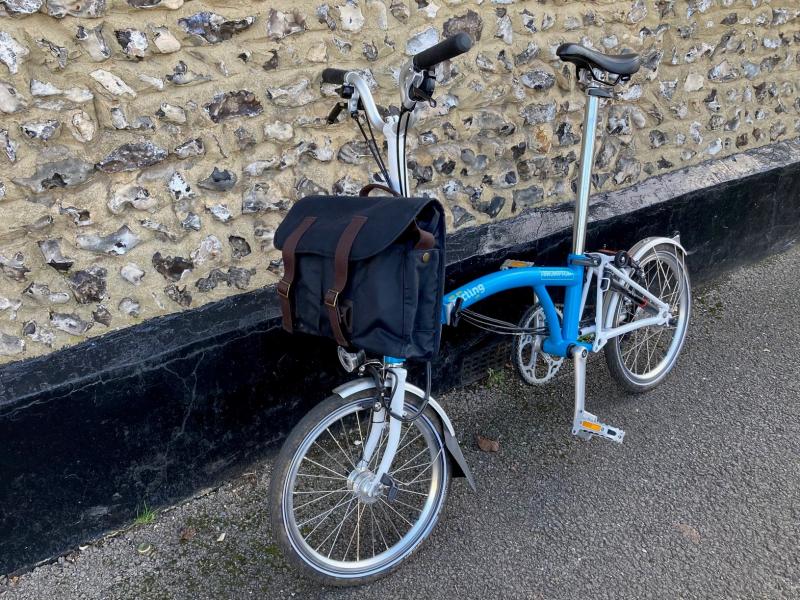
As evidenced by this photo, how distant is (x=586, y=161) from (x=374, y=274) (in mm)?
1300

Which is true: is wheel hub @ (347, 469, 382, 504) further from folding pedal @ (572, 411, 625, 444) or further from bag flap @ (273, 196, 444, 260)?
folding pedal @ (572, 411, 625, 444)

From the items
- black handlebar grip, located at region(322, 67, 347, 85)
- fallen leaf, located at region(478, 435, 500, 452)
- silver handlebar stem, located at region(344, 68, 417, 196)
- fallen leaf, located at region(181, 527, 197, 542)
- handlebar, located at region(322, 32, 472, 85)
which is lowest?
fallen leaf, located at region(478, 435, 500, 452)

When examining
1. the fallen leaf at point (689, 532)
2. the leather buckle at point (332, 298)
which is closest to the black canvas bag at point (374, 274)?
the leather buckle at point (332, 298)

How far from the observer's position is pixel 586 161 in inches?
108

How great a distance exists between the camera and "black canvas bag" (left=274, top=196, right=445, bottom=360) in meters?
1.87

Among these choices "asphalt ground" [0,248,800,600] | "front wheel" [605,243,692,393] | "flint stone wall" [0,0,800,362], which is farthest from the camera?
"front wheel" [605,243,692,393]

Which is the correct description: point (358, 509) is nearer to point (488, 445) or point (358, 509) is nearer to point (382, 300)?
point (488, 445)

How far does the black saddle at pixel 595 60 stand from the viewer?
2512 mm

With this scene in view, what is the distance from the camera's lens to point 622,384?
333 centimetres

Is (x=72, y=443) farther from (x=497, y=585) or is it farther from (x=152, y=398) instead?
(x=497, y=585)

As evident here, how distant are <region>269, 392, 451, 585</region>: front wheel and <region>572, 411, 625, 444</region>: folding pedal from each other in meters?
0.68

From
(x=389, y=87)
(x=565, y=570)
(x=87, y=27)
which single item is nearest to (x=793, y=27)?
(x=389, y=87)

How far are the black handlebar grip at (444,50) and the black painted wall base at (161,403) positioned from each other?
47.6 inches

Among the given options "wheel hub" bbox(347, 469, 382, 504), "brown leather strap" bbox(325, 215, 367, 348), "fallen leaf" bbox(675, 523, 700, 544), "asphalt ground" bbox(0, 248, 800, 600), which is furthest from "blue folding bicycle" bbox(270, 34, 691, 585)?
"fallen leaf" bbox(675, 523, 700, 544)
